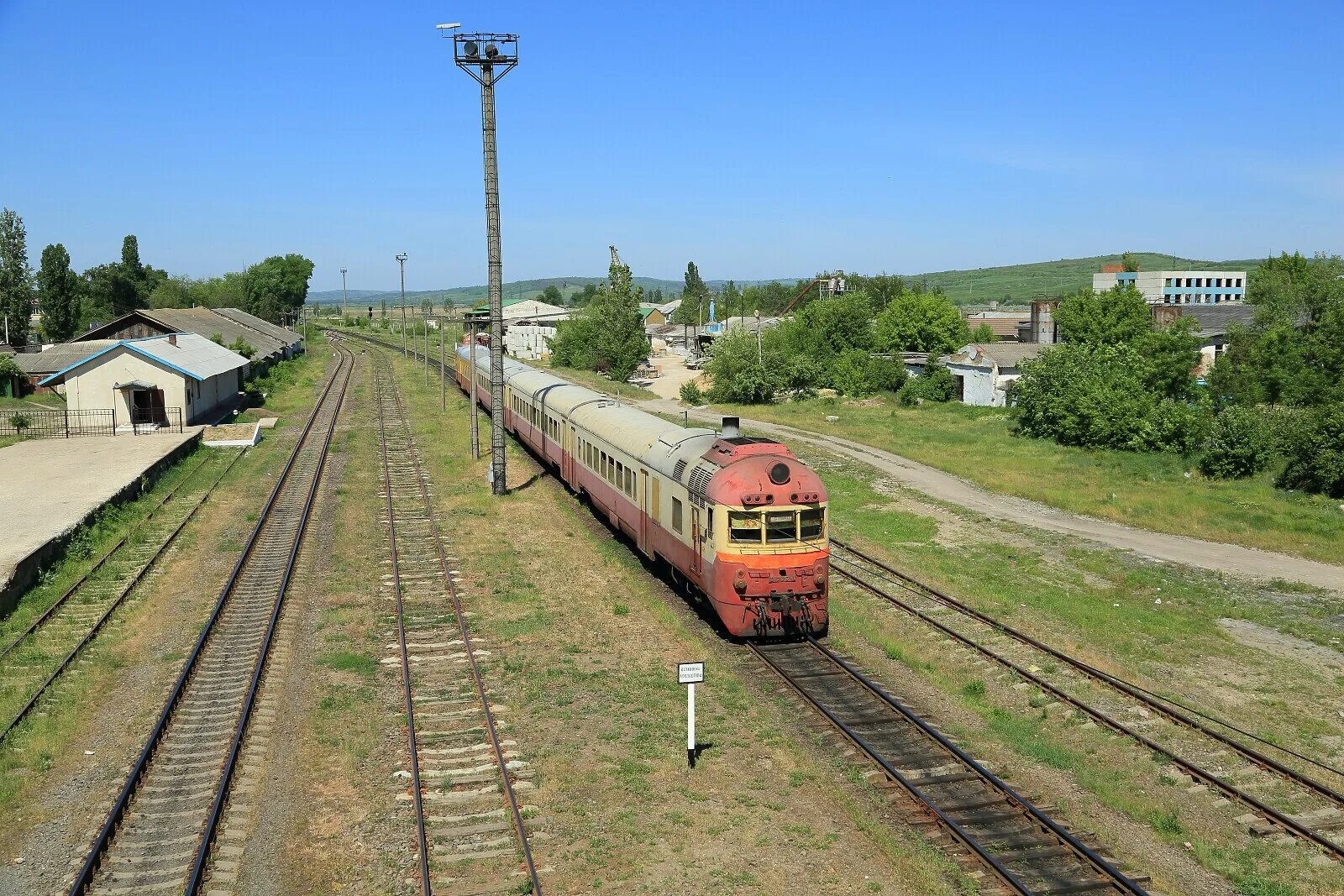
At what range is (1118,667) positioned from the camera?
61.6 feet

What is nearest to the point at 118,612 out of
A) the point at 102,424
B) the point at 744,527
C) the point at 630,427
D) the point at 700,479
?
the point at 630,427

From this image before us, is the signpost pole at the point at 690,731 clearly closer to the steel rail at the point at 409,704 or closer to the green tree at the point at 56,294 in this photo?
the steel rail at the point at 409,704

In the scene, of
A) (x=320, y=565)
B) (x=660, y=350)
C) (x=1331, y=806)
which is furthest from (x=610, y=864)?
(x=660, y=350)

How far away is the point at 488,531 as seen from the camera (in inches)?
1152

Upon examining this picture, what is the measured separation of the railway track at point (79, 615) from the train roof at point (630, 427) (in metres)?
11.6

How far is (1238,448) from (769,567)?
29599mm

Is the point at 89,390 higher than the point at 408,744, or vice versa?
the point at 89,390

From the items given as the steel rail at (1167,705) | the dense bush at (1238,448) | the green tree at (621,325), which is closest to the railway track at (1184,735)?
the steel rail at (1167,705)

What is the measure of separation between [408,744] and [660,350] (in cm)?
12750

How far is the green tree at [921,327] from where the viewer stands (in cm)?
8450

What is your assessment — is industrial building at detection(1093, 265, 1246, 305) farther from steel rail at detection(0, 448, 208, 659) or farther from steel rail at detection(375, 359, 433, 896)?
steel rail at detection(0, 448, 208, 659)

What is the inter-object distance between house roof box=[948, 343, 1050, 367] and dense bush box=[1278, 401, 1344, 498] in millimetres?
29526

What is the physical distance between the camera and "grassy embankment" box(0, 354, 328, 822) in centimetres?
1449

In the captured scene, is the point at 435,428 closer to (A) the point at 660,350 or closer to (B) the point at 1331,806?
(B) the point at 1331,806
